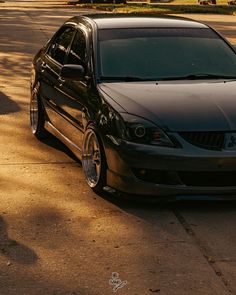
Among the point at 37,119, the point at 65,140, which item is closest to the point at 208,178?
the point at 65,140

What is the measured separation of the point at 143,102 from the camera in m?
5.57

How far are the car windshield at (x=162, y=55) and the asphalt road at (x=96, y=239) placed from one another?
114 cm

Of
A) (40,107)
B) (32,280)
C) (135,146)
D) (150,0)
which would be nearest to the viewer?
(32,280)

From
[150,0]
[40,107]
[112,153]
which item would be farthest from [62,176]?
[150,0]

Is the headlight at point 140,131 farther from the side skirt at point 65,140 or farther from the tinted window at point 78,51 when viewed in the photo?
the tinted window at point 78,51

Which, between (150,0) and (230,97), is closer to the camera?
(230,97)

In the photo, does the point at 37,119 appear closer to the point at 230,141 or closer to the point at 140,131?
the point at 140,131

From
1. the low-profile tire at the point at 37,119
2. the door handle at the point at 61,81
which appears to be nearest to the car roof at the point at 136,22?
the door handle at the point at 61,81

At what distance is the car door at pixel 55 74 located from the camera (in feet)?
23.0

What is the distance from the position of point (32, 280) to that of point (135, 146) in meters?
1.60

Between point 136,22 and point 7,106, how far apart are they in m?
3.43

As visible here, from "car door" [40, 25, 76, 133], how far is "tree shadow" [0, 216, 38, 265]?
233 centimetres

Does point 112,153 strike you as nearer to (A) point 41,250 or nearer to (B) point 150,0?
(A) point 41,250

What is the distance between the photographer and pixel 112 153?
5.46 meters
